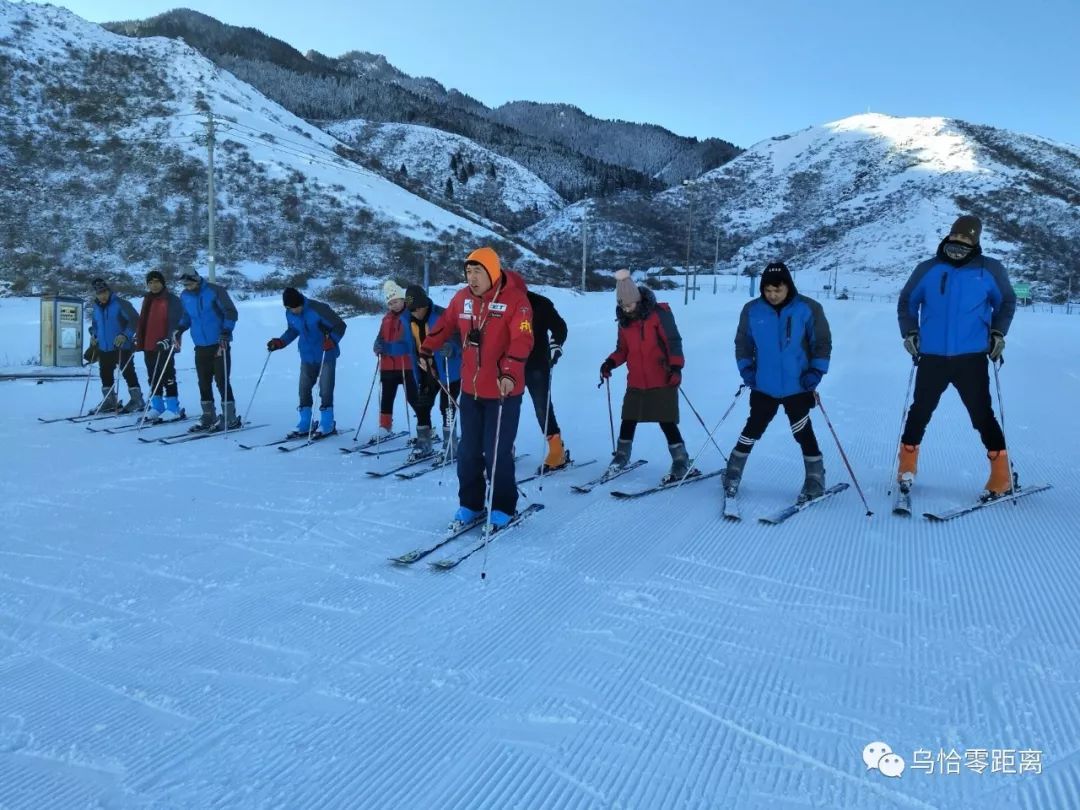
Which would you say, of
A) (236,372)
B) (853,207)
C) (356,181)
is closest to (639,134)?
(853,207)

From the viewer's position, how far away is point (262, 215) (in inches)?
1692

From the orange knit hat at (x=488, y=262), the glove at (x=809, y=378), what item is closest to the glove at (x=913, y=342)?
the glove at (x=809, y=378)

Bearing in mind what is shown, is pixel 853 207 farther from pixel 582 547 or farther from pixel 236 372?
pixel 582 547

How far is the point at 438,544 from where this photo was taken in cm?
450

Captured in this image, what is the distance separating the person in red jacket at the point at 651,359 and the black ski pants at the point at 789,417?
723 millimetres

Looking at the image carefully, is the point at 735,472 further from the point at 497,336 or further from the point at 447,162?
the point at 447,162

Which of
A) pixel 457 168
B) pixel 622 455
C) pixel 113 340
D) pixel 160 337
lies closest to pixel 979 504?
pixel 622 455

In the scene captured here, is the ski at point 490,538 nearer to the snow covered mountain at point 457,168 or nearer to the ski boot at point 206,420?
the ski boot at point 206,420

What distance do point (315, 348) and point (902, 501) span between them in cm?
630

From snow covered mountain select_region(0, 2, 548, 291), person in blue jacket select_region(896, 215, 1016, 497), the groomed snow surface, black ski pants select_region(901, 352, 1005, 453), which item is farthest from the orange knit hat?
snow covered mountain select_region(0, 2, 548, 291)

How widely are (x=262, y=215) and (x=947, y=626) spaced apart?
45.4 meters

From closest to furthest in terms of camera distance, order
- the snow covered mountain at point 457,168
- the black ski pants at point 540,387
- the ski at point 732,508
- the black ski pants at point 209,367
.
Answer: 1. the ski at point 732,508
2. the black ski pants at point 540,387
3. the black ski pants at point 209,367
4. the snow covered mountain at point 457,168

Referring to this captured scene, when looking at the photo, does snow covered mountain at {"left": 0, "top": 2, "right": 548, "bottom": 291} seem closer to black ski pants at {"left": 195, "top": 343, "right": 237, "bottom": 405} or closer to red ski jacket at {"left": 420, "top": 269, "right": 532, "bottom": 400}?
black ski pants at {"left": 195, "top": 343, "right": 237, "bottom": 405}

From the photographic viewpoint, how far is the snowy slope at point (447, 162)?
90312 mm
